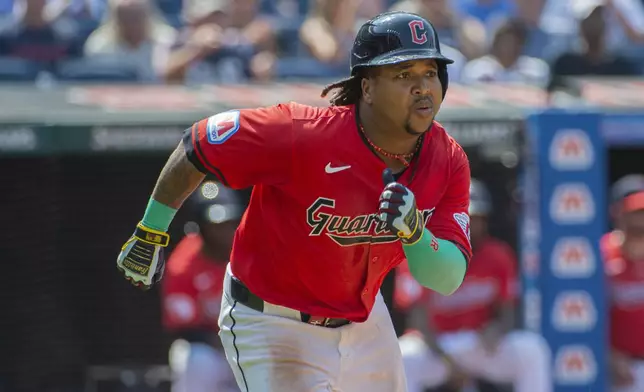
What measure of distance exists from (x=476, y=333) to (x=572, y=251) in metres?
0.72

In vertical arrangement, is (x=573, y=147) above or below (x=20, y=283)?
above

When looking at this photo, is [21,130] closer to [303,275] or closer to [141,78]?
[141,78]

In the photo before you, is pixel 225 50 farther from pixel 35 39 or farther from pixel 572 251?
pixel 572 251

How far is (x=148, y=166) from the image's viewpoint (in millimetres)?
7418

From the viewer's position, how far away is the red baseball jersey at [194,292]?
21.9ft

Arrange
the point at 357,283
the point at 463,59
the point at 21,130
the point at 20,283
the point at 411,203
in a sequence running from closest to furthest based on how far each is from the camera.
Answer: the point at 411,203, the point at 357,283, the point at 21,130, the point at 20,283, the point at 463,59

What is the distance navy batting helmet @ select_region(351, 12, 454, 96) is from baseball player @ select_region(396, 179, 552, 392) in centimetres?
327

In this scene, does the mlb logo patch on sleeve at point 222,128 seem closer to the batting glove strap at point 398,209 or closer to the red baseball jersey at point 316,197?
the red baseball jersey at point 316,197

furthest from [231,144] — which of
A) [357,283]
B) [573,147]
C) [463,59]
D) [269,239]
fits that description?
[463,59]

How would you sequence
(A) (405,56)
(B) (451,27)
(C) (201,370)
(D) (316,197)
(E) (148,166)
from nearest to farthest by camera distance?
1. (A) (405,56)
2. (D) (316,197)
3. (C) (201,370)
4. (E) (148,166)
5. (B) (451,27)

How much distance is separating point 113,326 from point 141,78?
4.98 ft

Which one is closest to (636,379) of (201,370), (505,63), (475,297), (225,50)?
(475,297)

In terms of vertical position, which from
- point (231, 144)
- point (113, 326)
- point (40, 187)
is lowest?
point (113, 326)

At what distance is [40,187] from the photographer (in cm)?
730
